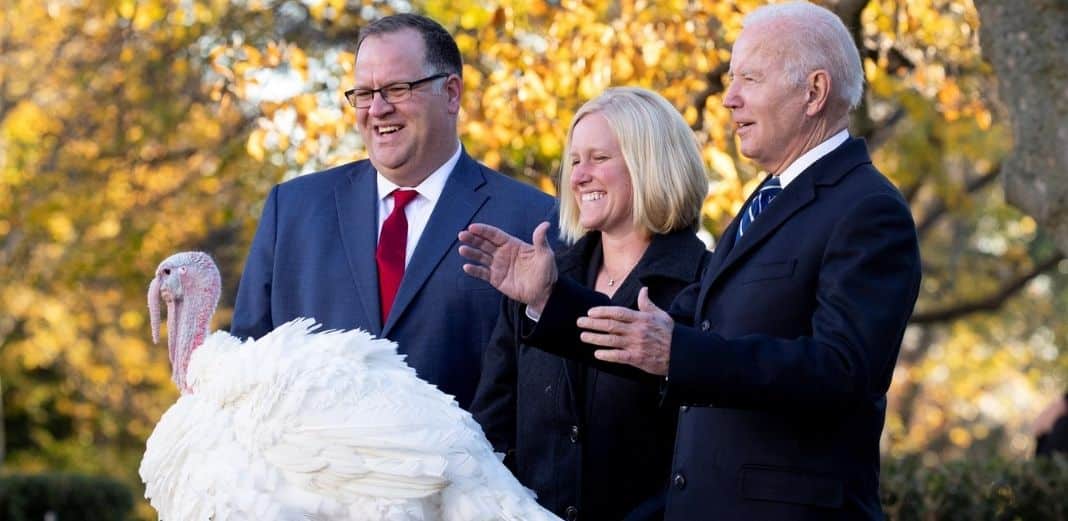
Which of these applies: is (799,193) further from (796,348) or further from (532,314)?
(532,314)

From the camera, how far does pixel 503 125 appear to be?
9.34 meters

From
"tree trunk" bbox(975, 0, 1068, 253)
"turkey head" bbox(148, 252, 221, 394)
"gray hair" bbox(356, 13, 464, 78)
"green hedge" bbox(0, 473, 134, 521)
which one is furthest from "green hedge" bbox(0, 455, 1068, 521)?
"green hedge" bbox(0, 473, 134, 521)

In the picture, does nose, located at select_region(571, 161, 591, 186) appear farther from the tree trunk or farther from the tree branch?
the tree branch

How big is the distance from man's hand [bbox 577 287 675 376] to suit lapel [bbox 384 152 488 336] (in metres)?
1.61

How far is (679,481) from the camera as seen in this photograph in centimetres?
412

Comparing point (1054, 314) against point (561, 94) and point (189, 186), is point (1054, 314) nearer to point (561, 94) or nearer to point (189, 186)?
point (189, 186)

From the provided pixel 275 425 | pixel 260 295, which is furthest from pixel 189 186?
pixel 275 425

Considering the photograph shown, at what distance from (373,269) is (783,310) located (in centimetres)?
186

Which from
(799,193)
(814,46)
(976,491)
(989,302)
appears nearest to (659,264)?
(799,193)

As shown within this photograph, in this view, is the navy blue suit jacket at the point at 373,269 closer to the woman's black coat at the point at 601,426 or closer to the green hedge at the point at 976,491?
the woman's black coat at the point at 601,426

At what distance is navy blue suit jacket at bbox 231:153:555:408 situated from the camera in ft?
17.1

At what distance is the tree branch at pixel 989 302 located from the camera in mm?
17141

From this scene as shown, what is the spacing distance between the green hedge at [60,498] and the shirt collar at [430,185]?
10842 mm

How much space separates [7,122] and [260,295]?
42.6 ft
